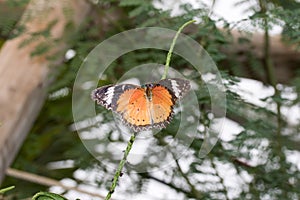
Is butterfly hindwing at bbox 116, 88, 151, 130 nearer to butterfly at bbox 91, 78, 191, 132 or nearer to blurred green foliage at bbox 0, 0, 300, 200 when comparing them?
butterfly at bbox 91, 78, 191, 132

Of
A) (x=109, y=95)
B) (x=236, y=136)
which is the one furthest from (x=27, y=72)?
(x=109, y=95)

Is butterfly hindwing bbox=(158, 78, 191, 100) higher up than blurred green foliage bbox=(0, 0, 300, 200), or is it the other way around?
butterfly hindwing bbox=(158, 78, 191, 100)

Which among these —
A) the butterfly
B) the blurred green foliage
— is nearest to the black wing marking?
the butterfly

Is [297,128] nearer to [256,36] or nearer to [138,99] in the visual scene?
[256,36]

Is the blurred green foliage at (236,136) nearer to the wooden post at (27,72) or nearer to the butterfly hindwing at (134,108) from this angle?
the wooden post at (27,72)

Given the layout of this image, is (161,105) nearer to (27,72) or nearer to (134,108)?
(134,108)

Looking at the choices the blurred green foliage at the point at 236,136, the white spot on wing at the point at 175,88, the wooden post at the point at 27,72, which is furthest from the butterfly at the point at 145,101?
the wooden post at the point at 27,72
